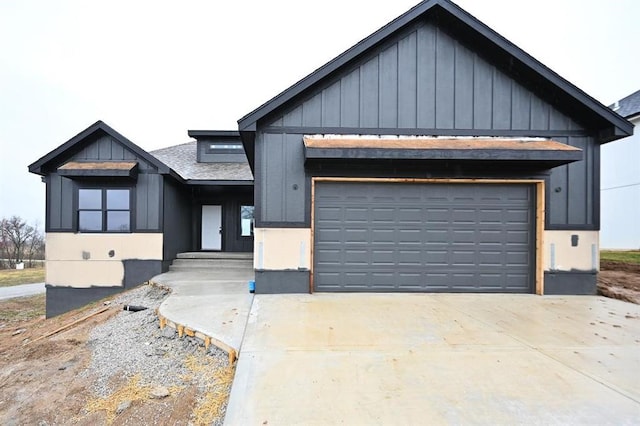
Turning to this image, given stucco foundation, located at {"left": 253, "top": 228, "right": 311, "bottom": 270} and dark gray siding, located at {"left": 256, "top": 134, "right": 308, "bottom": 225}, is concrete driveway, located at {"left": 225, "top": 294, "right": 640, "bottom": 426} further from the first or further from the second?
dark gray siding, located at {"left": 256, "top": 134, "right": 308, "bottom": 225}

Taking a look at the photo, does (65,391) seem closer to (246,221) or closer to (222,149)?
(246,221)

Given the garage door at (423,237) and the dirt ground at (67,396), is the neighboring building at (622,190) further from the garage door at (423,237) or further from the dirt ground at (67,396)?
the dirt ground at (67,396)

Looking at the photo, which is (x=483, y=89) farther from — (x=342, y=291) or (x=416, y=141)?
(x=342, y=291)

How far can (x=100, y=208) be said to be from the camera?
8688 millimetres

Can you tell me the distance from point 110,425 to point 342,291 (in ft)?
14.3

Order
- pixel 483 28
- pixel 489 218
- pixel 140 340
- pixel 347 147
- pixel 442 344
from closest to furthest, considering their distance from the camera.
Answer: pixel 442 344 < pixel 140 340 < pixel 347 147 < pixel 483 28 < pixel 489 218

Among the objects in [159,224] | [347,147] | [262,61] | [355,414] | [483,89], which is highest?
[262,61]

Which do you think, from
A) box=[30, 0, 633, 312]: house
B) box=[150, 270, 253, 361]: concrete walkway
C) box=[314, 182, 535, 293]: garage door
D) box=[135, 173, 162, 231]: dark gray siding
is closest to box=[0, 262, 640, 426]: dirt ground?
box=[150, 270, 253, 361]: concrete walkway

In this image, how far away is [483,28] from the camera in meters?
6.17

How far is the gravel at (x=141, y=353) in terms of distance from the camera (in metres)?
3.44

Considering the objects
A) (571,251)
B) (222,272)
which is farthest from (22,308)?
(571,251)

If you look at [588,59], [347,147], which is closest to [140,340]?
[347,147]

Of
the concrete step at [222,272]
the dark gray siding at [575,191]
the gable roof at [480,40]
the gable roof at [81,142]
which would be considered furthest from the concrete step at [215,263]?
the dark gray siding at [575,191]

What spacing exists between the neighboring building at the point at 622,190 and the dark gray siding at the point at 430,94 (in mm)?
12972
